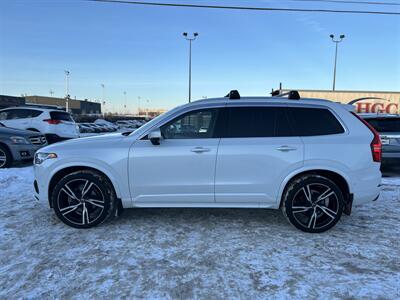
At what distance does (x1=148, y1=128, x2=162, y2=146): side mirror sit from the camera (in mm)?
3713

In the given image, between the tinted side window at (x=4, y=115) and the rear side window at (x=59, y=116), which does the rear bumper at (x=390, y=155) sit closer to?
the rear side window at (x=59, y=116)

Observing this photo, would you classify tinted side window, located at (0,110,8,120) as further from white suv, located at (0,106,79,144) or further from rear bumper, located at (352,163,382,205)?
rear bumper, located at (352,163,382,205)

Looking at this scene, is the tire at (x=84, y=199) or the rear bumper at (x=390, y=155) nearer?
the tire at (x=84, y=199)

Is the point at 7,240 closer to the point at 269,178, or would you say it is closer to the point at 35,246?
the point at 35,246

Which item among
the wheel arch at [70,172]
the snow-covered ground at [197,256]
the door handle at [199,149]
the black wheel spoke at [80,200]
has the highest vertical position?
the door handle at [199,149]

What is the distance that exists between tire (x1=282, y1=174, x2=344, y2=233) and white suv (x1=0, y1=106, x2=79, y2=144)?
917 centimetres

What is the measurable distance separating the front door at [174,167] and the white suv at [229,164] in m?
0.01

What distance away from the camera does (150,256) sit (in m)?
3.27

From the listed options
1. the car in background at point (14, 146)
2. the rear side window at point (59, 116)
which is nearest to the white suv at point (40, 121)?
the rear side window at point (59, 116)

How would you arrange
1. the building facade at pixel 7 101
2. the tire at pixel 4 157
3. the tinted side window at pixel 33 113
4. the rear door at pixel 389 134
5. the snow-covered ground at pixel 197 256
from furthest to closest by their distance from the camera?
the building facade at pixel 7 101, the tinted side window at pixel 33 113, the tire at pixel 4 157, the rear door at pixel 389 134, the snow-covered ground at pixel 197 256

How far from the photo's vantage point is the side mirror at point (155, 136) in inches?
146

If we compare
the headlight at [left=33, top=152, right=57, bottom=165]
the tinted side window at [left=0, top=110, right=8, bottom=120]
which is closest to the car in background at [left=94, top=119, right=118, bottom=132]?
the tinted side window at [left=0, top=110, right=8, bottom=120]

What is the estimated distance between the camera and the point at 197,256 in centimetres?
328

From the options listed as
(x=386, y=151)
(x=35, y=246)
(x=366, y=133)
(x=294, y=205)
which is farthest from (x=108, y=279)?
(x=386, y=151)
